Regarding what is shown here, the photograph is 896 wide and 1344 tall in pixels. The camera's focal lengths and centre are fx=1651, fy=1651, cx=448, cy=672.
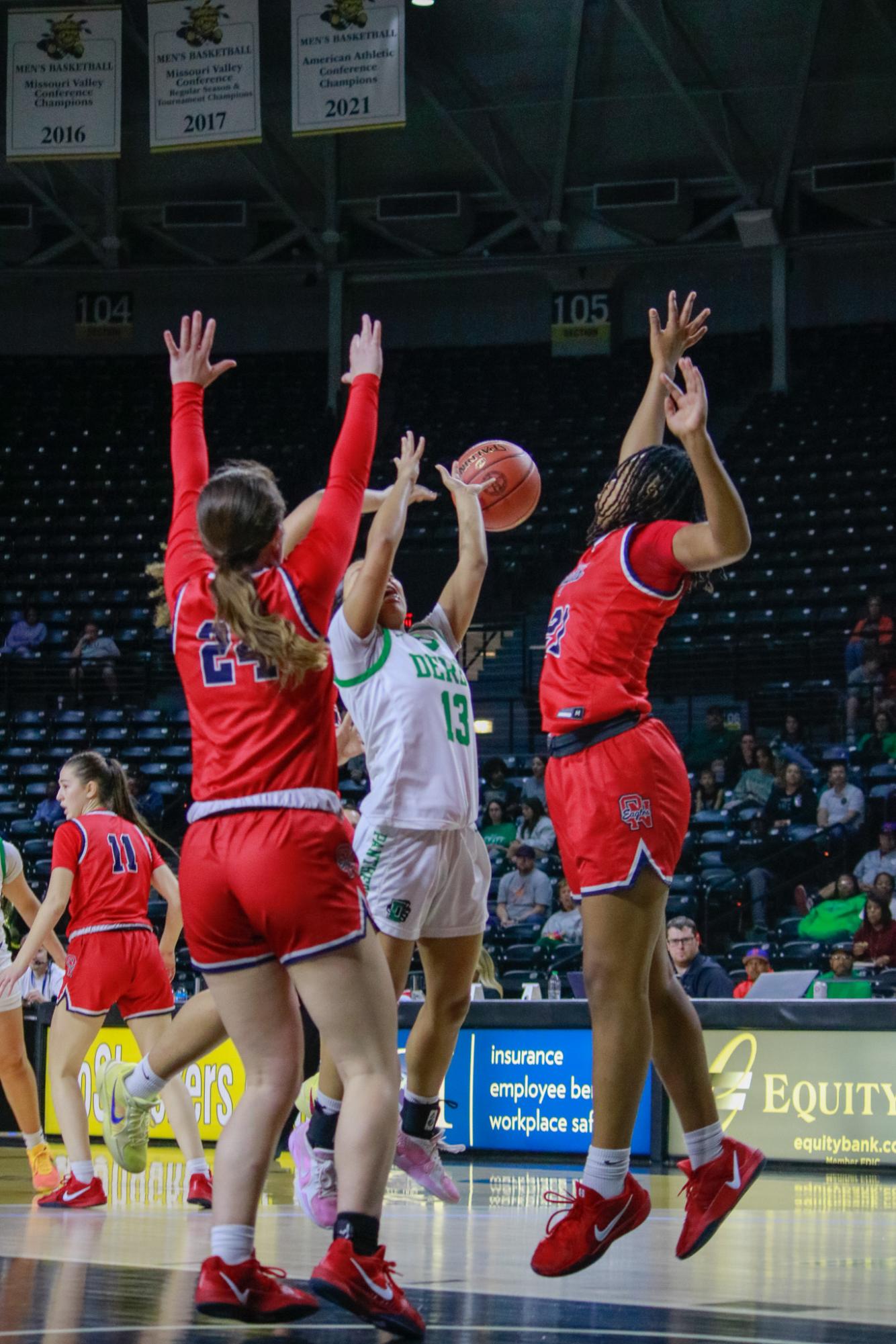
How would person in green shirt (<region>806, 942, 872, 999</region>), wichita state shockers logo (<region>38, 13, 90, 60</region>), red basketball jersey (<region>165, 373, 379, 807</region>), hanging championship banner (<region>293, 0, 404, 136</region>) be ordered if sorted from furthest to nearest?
wichita state shockers logo (<region>38, 13, 90, 60</region>)
hanging championship banner (<region>293, 0, 404, 136</region>)
person in green shirt (<region>806, 942, 872, 999</region>)
red basketball jersey (<region>165, 373, 379, 807</region>)

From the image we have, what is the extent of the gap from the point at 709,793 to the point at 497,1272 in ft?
34.0

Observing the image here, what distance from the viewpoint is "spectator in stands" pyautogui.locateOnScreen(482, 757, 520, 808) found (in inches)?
620

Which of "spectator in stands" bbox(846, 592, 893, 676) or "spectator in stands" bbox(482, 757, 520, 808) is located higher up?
"spectator in stands" bbox(846, 592, 893, 676)

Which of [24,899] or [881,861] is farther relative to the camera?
[881,861]

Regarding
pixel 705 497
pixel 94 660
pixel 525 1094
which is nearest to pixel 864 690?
pixel 525 1094

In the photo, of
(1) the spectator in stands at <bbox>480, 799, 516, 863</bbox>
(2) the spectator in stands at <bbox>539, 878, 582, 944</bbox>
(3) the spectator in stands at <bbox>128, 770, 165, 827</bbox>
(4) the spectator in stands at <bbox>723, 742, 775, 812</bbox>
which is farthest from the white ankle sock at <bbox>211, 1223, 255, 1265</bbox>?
(3) the spectator in stands at <bbox>128, 770, 165, 827</bbox>

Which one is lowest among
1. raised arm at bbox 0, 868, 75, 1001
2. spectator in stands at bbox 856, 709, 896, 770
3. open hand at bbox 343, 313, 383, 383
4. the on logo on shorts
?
raised arm at bbox 0, 868, 75, 1001

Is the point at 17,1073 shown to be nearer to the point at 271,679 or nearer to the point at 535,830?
the point at 271,679

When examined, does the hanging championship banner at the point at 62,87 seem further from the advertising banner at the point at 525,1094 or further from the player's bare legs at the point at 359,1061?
the player's bare legs at the point at 359,1061

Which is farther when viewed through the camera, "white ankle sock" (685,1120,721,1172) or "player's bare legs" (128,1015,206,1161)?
"player's bare legs" (128,1015,206,1161)

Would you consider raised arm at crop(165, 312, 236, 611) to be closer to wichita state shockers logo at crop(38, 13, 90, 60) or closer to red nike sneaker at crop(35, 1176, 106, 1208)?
red nike sneaker at crop(35, 1176, 106, 1208)

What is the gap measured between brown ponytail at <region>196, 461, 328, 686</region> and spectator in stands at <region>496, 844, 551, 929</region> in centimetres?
1035

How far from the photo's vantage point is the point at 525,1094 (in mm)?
9812

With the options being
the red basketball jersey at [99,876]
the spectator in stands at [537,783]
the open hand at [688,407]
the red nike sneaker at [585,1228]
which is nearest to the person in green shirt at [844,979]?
the spectator in stands at [537,783]
